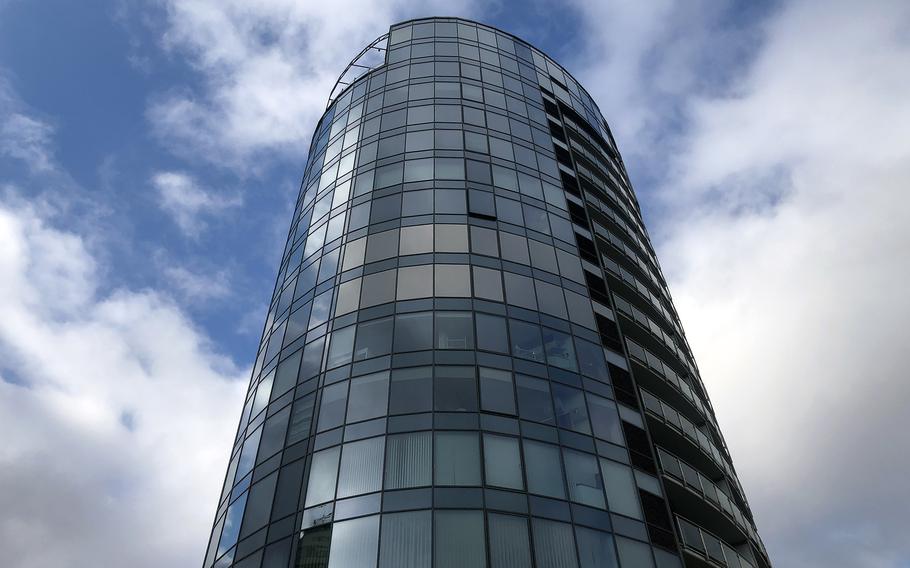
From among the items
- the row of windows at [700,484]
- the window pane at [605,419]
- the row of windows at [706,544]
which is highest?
the window pane at [605,419]

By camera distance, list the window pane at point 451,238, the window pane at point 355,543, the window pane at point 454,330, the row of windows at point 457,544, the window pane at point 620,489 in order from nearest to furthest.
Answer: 1. the row of windows at point 457,544
2. the window pane at point 355,543
3. the window pane at point 620,489
4. the window pane at point 454,330
5. the window pane at point 451,238

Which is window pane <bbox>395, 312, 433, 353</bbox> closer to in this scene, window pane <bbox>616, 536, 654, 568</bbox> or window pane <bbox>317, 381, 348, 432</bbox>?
window pane <bbox>317, 381, 348, 432</bbox>

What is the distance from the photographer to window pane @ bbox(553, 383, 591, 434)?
2533 cm

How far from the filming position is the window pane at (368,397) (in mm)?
25016

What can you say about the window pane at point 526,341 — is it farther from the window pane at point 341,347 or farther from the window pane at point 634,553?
the window pane at point 634,553

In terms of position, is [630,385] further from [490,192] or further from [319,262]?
[319,262]

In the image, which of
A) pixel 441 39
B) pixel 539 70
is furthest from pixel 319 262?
pixel 539 70

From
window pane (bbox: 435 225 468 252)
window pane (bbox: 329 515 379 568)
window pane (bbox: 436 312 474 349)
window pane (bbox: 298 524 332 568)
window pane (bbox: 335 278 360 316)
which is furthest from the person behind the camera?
window pane (bbox: 435 225 468 252)

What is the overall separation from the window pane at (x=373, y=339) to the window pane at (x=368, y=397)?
1.11 metres

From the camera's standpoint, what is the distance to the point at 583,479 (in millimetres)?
23734

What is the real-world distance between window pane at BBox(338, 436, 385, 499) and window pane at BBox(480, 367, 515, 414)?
12.5 ft

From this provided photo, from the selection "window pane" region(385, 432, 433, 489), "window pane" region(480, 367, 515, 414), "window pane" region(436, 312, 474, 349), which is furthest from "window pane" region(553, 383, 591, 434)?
"window pane" region(385, 432, 433, 489)

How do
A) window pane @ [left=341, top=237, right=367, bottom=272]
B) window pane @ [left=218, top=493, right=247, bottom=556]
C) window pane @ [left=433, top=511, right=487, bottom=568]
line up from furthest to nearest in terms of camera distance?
window pane @ [left=341, top=237, right=367, bottom=272], window pane @ [left=218, top=493, right=247, bottom=556], window pane @ [left=433, top=511, right=487, bottom=568]

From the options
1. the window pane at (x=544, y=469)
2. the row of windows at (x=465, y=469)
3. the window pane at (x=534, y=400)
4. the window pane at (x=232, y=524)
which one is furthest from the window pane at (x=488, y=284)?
the window pane at (x=232, y=524)
